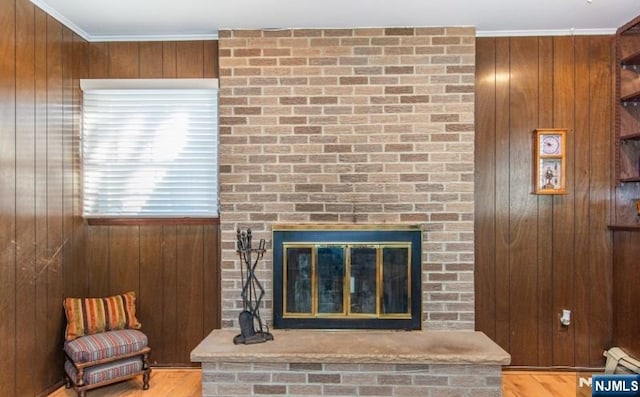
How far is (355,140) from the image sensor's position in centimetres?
338

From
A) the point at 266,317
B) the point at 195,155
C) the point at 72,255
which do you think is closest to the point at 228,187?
the point at 195,155

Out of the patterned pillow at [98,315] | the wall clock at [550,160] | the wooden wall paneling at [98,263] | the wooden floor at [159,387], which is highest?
the wall clock at [550,160]

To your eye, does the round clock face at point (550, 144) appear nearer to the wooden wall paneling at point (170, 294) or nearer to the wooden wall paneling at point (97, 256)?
the wooden wall paneling at point (170, 294)

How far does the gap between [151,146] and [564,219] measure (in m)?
3.15

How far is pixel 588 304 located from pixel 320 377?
6.94 feet

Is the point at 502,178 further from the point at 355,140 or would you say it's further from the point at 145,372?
the point at 145,372

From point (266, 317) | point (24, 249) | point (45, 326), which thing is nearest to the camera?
point (24, 249)

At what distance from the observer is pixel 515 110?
3527 mm

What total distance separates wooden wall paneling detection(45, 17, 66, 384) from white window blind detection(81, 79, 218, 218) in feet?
1.03

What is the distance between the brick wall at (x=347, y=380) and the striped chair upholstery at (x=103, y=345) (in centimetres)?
58

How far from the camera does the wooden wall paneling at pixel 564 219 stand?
3.50 metres

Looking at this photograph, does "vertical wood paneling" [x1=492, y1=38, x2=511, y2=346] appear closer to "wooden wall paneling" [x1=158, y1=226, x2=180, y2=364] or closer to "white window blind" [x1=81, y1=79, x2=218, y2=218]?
"white window blind" [x1=81, y1=79, x2=218, y2=218]

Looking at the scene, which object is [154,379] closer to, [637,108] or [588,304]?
[588,304]

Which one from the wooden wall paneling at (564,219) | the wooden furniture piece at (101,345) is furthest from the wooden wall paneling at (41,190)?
the wooden wall paneling at (564,219)
